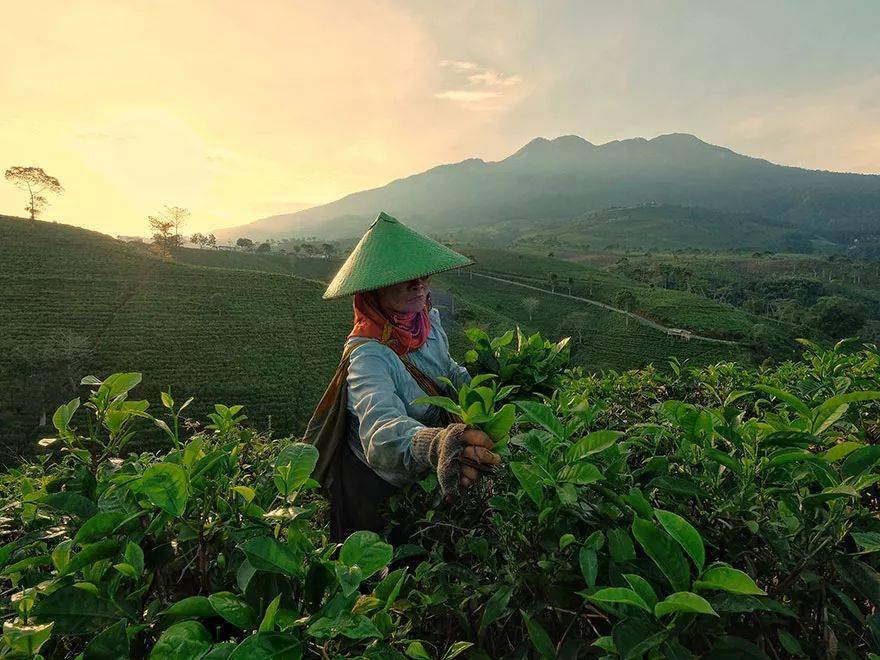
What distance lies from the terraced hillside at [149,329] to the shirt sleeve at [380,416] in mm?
24167

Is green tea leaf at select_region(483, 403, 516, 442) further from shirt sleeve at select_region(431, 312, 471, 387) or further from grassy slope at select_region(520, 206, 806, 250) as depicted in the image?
grassy slope at select_region(520, 206, 806, 250)

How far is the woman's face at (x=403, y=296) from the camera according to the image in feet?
8.26

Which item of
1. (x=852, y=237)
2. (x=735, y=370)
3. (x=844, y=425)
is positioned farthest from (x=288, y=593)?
(x=852, y=237)

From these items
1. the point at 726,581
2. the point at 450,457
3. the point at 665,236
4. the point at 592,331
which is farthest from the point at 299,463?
the point at 665,236

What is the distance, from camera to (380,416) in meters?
1.98

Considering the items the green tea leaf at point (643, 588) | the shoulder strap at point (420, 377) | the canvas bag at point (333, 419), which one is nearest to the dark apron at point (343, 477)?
the canvas bag at point (333, 419)

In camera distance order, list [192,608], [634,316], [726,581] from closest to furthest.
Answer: [726,581]
[192,608]
[634,316]

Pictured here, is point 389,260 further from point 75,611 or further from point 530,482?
point 75,611

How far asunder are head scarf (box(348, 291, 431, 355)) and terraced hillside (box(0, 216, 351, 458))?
23.9m

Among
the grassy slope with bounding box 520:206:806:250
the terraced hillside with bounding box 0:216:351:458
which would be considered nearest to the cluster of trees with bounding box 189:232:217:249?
the terraced hillside with bounding box 0:216:351:458

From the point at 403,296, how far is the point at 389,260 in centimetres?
22

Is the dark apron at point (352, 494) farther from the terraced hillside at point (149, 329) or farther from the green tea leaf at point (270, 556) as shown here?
the terraced hillside at point (149, 329)

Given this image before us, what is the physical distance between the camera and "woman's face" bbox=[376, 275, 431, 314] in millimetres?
2518

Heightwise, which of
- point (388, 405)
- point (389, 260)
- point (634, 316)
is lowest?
point (634, 316)
